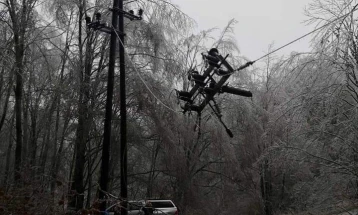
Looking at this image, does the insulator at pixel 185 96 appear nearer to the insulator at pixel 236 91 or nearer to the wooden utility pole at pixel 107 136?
the insulator at pixel 236 91

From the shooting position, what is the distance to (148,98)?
51.4 ft

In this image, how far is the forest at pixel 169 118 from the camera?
37.6ft

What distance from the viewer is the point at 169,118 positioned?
16344mm

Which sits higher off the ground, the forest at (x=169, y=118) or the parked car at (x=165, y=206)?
the forest at (x=169, y=118)

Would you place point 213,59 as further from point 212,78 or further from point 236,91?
point 236,91

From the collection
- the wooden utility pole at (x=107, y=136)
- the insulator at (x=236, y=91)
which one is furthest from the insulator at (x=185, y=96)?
the wooden utility pole at (x=107, y=136)

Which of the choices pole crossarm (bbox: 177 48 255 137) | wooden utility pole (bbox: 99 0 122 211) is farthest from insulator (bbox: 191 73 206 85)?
wooden utility pole (bbox: 99 0 122 211)

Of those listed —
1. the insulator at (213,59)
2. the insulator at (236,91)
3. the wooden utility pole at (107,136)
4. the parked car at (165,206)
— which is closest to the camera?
the insulator at (236,91)

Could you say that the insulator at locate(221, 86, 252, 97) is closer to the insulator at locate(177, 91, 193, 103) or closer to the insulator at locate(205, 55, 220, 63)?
the insulator at locate(205, 55, 220, 63)

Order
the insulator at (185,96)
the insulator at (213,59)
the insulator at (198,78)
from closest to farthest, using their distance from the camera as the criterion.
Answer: the insulator at (213,59), the insulator at (198,78), the insulator at (185,96)

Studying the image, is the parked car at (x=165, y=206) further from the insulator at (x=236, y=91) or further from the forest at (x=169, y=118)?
the insulator at (x=236, y=91)

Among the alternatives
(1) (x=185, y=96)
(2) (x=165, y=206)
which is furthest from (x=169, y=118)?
(1) (x=185, y=96)

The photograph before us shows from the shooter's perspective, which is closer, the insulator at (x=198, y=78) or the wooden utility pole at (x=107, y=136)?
the insulator at (x=198, y=78)

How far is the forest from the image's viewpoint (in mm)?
11445
